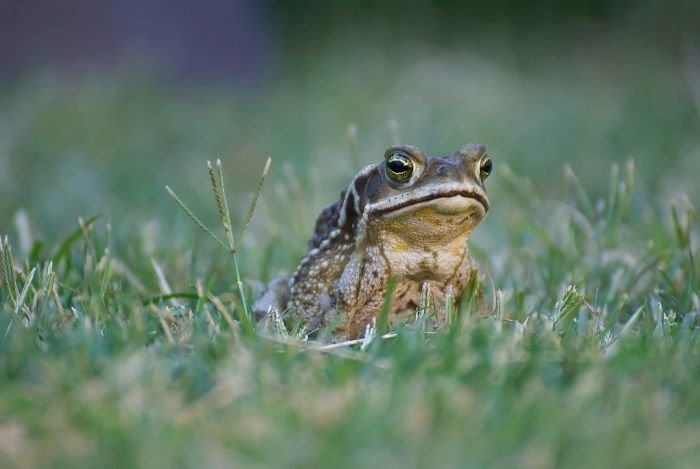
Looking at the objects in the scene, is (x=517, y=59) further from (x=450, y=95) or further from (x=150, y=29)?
(x=150, y=29)

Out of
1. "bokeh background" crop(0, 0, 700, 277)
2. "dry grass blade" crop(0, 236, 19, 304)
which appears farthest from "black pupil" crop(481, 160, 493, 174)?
"dry grass blade" crop(0, 236, 19, 304)

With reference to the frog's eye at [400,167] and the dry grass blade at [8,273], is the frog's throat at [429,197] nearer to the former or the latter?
the frog's eye at [400,167]

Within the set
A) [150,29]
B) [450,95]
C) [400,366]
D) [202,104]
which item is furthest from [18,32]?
[400,366]

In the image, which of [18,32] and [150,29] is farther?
[150,29]

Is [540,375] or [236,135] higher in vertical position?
[540,375]

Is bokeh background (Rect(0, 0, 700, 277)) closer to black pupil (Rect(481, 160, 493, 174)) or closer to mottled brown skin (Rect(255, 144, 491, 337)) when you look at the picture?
mottled brown skin (Rect(255, 144, 491, 337))

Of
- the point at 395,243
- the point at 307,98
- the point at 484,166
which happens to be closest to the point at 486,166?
the point at 484,166

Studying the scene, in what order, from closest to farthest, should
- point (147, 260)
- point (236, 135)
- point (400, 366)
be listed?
→ point (400, 366) → point (147, 260) → point (236, 135)
